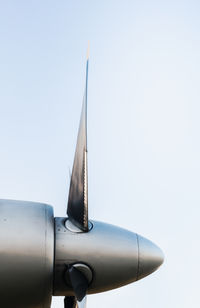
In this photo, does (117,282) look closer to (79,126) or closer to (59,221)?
(59,221)

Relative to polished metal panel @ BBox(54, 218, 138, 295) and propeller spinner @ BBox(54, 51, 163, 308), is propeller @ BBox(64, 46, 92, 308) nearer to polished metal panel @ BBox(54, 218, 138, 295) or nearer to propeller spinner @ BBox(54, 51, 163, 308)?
propeller spinner @ BBox(54, 51, 163, 308)

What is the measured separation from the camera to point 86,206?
8352 mm

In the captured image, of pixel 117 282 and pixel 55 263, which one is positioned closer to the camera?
pixel 55 263

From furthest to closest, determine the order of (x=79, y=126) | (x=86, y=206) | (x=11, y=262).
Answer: (x=79, y=126), (x=86, y=206), (x=11, y=262)

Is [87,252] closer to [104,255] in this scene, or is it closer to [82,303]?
[104,255]

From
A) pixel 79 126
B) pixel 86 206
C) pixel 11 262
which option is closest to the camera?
pixel 11 262

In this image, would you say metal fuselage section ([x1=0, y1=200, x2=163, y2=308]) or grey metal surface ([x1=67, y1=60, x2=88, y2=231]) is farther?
grey metal surface ([x1=67, y1=60, x2=88, y2=231])

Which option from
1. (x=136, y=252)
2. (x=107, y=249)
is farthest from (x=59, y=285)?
(x=136, y=252)

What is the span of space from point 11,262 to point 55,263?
99cm

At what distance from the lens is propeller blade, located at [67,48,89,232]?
831cm

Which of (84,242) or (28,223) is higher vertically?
(28,223)

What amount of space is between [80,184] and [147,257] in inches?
84.5

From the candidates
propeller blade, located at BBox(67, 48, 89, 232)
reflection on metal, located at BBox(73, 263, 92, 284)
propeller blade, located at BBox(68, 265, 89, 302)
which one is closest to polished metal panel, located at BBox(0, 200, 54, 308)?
propeller blade, located at BBox(68, 265, 89, 302)

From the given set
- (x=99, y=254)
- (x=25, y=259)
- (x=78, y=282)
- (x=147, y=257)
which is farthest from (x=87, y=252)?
(x=147, y=257)
